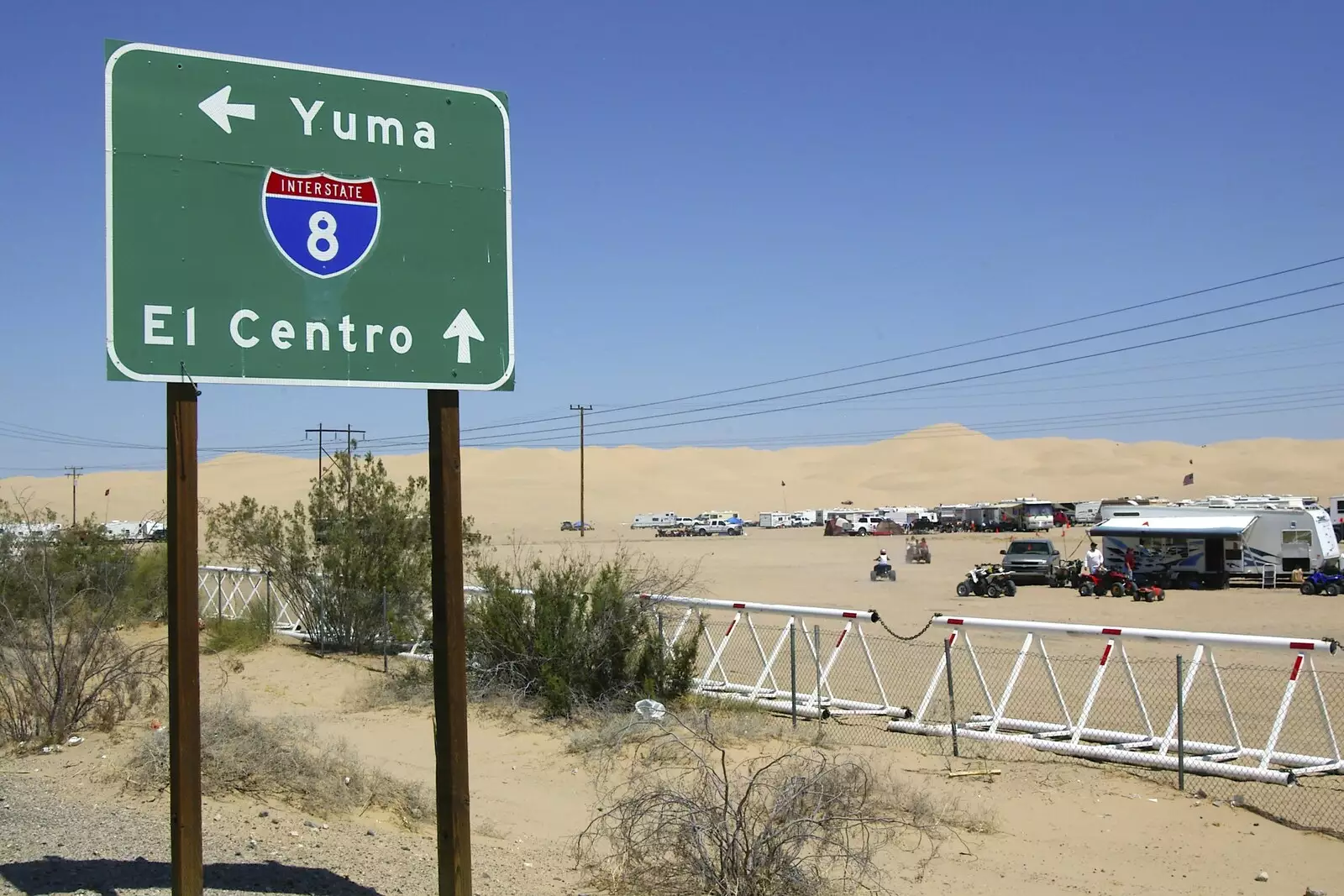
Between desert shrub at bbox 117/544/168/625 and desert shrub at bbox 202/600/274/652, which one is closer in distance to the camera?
desert shrub at bbox 202/600/274/652

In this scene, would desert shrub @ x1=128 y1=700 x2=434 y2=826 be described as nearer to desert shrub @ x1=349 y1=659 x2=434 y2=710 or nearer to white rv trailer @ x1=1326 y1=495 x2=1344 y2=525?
desert shrub @ x1=349 y1=659 x2=434 y2=710

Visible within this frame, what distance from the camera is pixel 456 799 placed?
486 cm

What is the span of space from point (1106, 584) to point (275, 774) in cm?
2914

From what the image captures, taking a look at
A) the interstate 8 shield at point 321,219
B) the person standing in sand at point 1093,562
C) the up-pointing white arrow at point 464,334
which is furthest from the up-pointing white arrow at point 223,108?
the person standing in sand at point 1093,562

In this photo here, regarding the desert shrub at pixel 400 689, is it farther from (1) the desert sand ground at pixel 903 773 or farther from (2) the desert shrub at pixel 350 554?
(2) the desert shrub at pixel 350 554

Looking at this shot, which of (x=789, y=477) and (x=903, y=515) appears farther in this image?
(x=789, y=477)

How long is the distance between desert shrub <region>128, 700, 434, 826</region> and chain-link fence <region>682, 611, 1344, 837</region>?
16.9 feet

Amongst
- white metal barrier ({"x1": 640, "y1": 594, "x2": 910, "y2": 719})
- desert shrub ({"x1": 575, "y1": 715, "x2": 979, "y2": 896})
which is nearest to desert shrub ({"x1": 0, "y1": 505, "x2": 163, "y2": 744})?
desert shrub ({"x1": 575, "y1": 715, "x2": 979, "y2": 896})

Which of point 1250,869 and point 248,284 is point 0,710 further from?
point 1250,869


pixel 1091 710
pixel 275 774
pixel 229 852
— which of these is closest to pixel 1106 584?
pixel 1091 710

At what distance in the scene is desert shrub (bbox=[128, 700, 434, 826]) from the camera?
7777mm

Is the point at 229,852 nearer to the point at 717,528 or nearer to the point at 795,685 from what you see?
the point at 795,685

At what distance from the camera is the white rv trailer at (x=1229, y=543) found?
3488 cm

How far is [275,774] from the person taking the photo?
7969 mm
